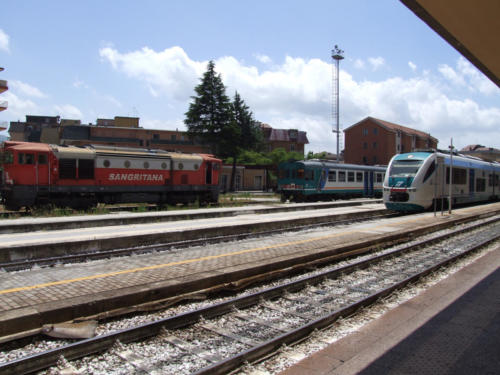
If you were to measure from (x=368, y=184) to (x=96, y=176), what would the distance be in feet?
73.2

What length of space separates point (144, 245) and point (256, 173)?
40.9 meters

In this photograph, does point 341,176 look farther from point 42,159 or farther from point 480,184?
point 42,159

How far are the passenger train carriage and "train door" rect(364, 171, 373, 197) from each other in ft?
1.28

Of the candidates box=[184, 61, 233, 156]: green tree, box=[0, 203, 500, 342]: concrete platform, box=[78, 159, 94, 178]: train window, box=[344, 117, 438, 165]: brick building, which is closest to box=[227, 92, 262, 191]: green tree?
box=[184, 61, 233, 156]: green tree

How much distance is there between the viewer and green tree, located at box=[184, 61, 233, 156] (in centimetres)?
4691

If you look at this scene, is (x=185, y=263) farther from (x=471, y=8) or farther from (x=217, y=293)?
(x=471, y=8)

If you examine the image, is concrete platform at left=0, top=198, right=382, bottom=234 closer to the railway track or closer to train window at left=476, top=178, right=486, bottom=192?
the railway track

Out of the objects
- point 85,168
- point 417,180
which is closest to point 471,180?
point 417,180

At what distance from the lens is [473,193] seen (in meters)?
24.3

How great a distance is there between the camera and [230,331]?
5.00 metres

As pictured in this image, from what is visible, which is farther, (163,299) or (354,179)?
(354,179)

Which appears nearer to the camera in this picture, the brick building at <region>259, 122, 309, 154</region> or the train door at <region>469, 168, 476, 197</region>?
the train door at <region>469, 168, 476, 197</region>

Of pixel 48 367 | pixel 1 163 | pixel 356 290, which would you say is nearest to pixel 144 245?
pixel 356 290

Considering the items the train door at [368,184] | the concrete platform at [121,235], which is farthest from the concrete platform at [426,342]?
the train door at [368,184]
